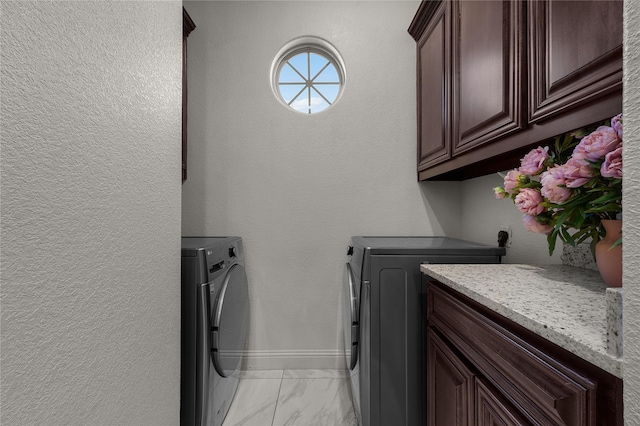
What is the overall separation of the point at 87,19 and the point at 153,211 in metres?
0.50

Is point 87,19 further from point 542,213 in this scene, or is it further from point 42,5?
point 542,213

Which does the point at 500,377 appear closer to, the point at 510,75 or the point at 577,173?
the point at 577,173

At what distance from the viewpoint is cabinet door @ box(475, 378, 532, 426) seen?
0.69 meters

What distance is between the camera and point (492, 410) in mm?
756

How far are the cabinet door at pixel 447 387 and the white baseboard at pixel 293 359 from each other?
0.97 metres

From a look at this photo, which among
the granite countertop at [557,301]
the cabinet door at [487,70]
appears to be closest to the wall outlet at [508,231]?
the granite countertop at [557,301]

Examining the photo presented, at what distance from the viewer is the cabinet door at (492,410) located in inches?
27.0

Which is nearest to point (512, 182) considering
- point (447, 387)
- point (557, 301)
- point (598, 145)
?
point (598, 145)

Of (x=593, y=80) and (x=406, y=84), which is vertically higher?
(x=406, y=84)

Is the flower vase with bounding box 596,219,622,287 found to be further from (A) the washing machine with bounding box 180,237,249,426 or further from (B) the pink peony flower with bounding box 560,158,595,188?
(A) the washing machine with bounding box 180,237,249,426

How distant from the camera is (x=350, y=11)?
80.8 inches

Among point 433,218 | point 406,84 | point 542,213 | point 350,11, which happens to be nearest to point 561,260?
point 542,213

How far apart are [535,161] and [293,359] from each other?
6.09 feet

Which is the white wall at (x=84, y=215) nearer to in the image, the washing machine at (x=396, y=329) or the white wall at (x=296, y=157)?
the washing machine at (x=396, y=329)
